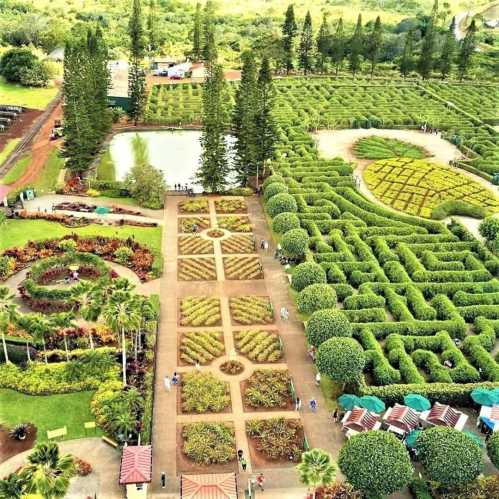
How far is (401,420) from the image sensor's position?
38812mm

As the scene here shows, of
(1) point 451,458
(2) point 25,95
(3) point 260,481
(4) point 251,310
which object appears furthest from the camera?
A: (2) point 25,95

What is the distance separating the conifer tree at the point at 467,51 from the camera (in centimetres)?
11226

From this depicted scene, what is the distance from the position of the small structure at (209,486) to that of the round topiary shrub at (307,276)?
19.1m

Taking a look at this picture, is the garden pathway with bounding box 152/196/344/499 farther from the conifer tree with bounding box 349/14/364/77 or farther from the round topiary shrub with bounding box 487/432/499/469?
the conifer tree with bounding box 349/14/364/77

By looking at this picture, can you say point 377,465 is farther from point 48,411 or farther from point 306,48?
point 306,48

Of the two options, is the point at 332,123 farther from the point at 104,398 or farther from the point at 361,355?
the point at 104,398

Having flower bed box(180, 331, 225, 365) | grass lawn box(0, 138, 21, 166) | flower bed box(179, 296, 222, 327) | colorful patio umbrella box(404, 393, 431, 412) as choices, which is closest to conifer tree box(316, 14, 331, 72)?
grass lawn box(0, 138, 21, 166)

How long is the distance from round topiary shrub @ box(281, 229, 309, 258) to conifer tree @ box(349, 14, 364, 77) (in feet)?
228

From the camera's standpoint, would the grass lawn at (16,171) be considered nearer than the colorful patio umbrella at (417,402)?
No

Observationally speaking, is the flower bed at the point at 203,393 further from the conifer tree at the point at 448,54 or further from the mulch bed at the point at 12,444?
the conifer tree at the point at 448,54

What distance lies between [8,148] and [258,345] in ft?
Result: 178

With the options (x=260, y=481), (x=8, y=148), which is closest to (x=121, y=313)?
(x=260, y=481)

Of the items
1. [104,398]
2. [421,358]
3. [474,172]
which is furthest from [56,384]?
[474,172]

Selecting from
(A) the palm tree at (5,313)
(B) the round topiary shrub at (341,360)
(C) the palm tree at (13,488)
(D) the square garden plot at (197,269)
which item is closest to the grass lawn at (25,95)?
(D) the square garden plot at (197,269)
